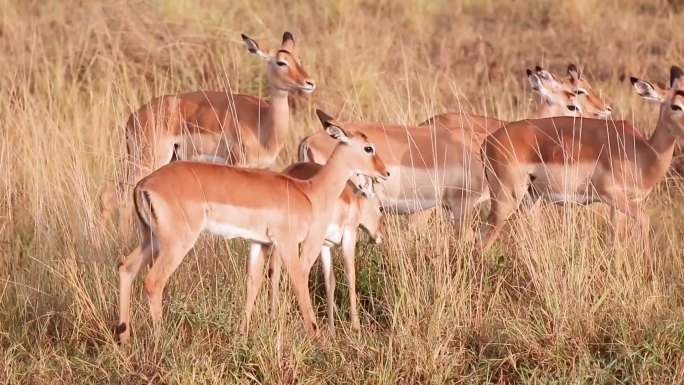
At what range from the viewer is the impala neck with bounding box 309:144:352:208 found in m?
6.94

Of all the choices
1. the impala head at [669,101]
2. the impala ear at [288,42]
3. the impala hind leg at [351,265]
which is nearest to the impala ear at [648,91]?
the impala head at [669,101]

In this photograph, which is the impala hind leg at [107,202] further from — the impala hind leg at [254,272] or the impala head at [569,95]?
the impala head at [569,95]

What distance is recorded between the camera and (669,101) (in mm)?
8164

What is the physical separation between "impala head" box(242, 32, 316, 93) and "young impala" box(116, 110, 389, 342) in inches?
88.5

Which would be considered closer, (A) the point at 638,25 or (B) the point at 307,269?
(B) the point at 307,269

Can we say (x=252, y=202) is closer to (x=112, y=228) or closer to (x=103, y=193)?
(x=112, y=228)

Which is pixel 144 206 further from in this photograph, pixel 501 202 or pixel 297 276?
pixel 501 202

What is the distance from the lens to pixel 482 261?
680cm

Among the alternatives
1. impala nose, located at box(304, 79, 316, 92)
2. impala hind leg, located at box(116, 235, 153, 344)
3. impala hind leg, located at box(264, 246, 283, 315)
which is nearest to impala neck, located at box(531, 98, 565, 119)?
impala nose, located at box(304, 79, 316, 92)

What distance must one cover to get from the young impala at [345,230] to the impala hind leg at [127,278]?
2.32 ft

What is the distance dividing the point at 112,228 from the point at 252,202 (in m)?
1.77

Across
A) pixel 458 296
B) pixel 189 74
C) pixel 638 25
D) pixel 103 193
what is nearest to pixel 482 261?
pixel 458 296

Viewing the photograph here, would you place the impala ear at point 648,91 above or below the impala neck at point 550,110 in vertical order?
above

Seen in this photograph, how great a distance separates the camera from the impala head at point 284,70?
9281 millimetres
